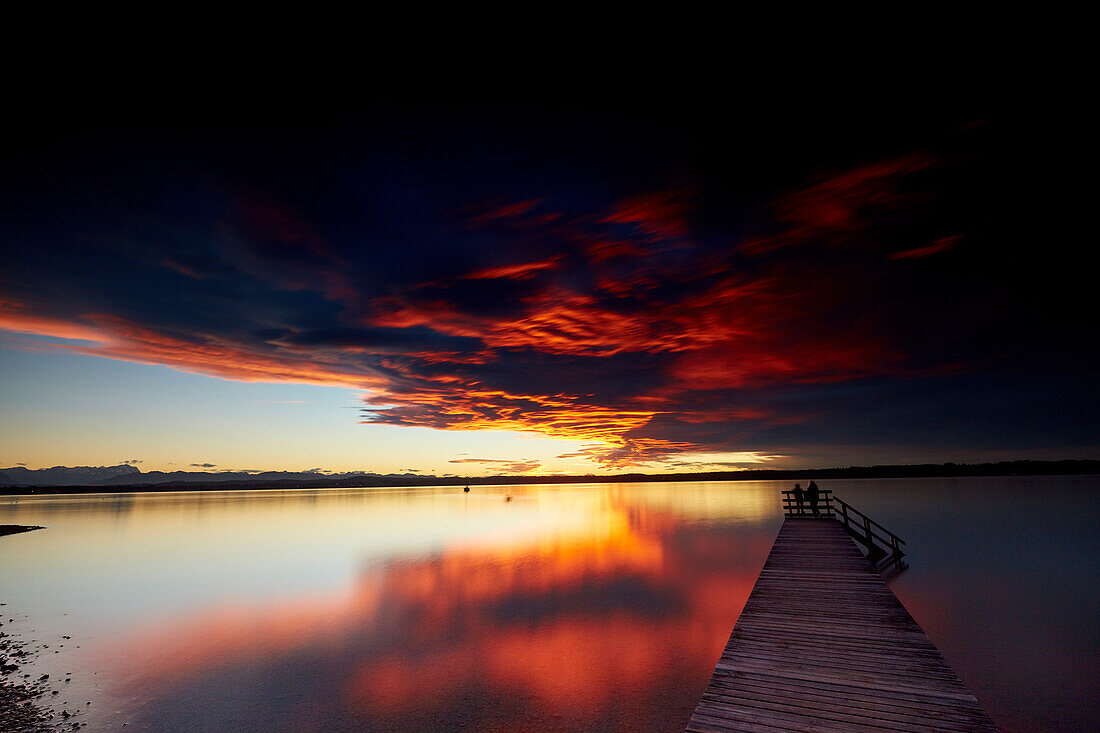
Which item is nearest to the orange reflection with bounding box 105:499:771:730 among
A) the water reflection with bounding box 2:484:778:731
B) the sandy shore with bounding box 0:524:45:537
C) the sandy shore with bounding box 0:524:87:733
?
the water reflection with bounding box 2:484:778:731

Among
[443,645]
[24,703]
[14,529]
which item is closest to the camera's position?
[24,703]

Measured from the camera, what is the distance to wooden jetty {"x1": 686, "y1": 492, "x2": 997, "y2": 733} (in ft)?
27.6

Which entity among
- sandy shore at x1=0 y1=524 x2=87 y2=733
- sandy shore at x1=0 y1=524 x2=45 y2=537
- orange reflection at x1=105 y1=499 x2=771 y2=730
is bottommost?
sandy shore at x1=0 y1=524 x2=45 y2=537

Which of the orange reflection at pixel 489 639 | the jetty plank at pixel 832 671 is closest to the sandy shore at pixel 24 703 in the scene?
the orange reflection at pixel 489 639

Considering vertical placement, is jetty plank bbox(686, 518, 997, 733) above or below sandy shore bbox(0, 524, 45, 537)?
above

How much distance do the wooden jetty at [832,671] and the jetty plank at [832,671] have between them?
0.02m

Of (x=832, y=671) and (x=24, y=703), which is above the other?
(x=832, y=671)

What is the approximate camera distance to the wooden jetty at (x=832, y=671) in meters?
8.42

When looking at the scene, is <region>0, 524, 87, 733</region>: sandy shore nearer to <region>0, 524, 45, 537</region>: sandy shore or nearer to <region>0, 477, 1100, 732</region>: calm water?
<region>0, 477, 1100, 732</region>: calm water

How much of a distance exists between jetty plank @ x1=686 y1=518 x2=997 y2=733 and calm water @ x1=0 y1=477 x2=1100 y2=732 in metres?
3.34

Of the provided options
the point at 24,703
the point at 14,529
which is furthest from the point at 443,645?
the point at 14,529

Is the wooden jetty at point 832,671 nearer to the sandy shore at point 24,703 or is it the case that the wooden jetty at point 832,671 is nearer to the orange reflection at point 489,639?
the orange reflection at point 489,639

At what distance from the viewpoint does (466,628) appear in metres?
21.6

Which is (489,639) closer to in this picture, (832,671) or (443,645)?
A: (443,645)
